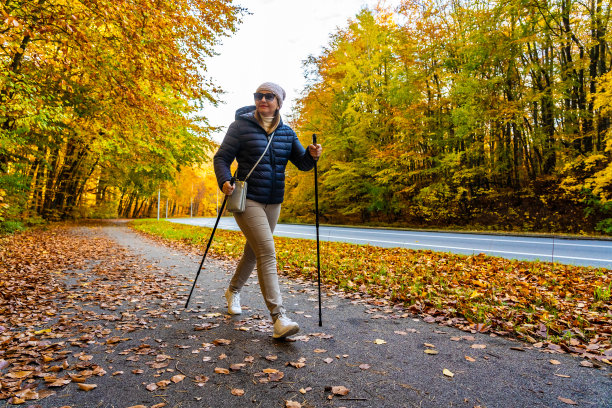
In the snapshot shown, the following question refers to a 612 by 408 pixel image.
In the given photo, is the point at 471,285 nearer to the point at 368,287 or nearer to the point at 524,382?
the point at 368,287

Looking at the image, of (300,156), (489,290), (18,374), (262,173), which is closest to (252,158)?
(262,173)

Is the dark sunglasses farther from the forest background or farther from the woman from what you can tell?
the forest background

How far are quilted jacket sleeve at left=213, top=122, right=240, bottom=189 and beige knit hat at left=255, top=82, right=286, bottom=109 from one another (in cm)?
43

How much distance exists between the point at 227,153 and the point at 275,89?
2.59ft

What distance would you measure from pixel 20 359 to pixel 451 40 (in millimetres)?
20437

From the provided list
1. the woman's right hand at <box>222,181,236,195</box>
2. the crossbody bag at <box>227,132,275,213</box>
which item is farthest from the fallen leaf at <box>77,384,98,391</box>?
the woman's right hand at <box>222,181,236,195</box>

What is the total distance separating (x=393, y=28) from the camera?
19484mm

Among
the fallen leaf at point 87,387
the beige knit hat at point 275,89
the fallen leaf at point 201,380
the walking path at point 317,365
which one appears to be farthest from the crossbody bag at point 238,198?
the fallen leaf at point 87,387

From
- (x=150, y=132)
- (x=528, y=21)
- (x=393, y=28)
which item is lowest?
(x=150, y=132)

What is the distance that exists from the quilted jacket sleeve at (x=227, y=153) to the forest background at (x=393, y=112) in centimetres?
445

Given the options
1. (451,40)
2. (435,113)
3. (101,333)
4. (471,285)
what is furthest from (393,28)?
(101,333)

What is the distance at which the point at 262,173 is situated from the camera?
10.9 ft

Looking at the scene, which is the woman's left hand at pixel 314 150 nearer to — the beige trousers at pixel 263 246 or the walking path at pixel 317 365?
the beige trousers at pixel 263 246

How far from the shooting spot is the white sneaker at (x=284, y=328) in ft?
10.2
